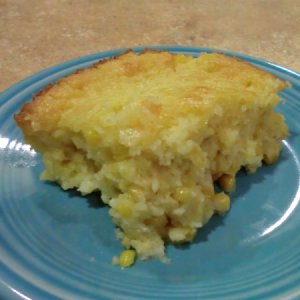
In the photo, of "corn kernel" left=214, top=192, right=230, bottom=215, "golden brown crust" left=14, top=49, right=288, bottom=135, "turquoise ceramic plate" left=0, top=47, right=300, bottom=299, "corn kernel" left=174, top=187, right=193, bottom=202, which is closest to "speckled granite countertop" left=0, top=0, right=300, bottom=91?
"golden brown crust" left=14, top=49, right=288, bottom=135

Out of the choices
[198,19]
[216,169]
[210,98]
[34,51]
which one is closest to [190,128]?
[210,98]

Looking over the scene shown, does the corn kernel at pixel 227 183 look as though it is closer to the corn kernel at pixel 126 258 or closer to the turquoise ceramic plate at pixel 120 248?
the turquoise ceramic plate at pixel 120 248

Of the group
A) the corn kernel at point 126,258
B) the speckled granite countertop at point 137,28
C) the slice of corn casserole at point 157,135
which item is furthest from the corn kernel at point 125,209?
the speckled granite countertop at point 137,28

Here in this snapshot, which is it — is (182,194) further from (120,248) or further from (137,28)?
(137,28)

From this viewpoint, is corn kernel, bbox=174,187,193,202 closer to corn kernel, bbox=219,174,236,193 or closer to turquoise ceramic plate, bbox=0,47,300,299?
turquoise ceramic plate, bbox=0,47,300,299

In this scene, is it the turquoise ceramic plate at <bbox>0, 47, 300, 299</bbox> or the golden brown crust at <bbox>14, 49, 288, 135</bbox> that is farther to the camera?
the golden brown crust at <bbox>14, 49, 288, 135</bbox>
